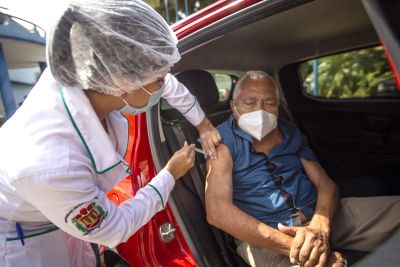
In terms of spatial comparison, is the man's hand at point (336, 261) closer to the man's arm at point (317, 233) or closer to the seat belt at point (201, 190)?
the man's arm at point (317, 233)

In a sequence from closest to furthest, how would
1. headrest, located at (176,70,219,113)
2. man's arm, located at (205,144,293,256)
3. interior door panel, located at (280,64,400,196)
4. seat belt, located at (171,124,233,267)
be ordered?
man's arm, located at (205,144,293,256)
seat belt, located at (171,124,233,267)
headrest, located at (176,70,219,113)
interior door panel, located at (280,64,400,196)

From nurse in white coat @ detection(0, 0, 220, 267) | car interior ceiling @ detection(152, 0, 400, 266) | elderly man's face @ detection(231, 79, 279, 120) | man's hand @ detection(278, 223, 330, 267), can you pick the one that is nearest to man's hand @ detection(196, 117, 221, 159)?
car interior ceiling @ detection(152, 0, 400, 266)

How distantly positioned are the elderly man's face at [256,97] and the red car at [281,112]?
0.28 metres

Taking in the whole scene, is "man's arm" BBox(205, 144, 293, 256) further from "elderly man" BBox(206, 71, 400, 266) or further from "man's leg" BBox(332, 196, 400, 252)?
"man's leg" BBox(332, 196, 400, 252)

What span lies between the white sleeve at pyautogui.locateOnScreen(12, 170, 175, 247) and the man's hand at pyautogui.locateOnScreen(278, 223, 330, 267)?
776mm

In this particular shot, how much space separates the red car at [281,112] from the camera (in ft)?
5.16

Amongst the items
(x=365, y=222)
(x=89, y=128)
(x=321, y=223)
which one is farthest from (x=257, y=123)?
(x=89, y=128)

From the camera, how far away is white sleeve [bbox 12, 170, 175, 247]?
1.02 m

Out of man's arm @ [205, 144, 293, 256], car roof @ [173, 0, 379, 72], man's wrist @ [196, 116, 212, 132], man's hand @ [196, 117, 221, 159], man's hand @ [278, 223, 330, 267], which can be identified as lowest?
man's hand @ [278, 223, 330, 267]

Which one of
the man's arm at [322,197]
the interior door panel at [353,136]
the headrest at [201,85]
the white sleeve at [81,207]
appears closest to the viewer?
the white sleeve at [81,207]

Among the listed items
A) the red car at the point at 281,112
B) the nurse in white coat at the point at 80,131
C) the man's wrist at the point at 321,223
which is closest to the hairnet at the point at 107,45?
the nurse in white coat at the point at 80,131

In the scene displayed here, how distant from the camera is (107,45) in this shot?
1049 mm

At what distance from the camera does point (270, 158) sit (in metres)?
2.03

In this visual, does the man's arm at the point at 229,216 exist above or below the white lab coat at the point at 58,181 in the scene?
below
